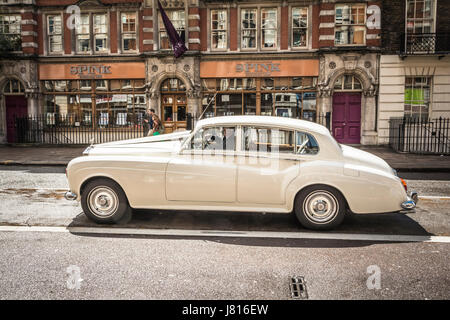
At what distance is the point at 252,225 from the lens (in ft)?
17.6

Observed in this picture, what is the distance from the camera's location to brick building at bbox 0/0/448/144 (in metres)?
18.2

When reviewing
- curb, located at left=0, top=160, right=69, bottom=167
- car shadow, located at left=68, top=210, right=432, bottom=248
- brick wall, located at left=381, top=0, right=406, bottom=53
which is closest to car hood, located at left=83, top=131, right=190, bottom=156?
car shadow, located at left=68, top=210, right=432, bottom=248

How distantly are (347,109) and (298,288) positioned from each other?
16.6 m

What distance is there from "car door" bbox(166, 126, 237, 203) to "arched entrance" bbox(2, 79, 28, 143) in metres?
18.7

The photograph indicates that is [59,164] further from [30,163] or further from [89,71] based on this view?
[89,71]

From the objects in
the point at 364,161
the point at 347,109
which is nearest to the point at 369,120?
the point at 347,109

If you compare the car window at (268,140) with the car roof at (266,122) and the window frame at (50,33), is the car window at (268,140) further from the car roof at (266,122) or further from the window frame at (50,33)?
the window frame at (50,33)

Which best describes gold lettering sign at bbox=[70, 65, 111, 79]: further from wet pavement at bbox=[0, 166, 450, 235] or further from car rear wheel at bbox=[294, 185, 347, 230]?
car rear wheel at bbox=[294, 185, 347, 230]

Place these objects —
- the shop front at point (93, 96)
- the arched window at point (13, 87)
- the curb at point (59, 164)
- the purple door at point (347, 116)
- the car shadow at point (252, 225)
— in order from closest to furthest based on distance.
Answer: the car shadow at point (252, 225) < the curb at point (59, 164) < the purple door at point (347, 116) < the shop front at point (93, 96) < the arched window at point (13, 87)

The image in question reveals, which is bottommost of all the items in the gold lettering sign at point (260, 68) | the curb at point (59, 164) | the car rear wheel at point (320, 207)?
the curb at point (59, 164)

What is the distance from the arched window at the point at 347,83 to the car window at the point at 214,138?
14714 millimetres

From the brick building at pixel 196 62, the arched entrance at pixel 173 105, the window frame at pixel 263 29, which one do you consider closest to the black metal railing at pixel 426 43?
the brick building at pixel 196 62

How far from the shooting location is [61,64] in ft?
65.8

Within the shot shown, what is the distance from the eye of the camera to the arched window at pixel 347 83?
725 inches
